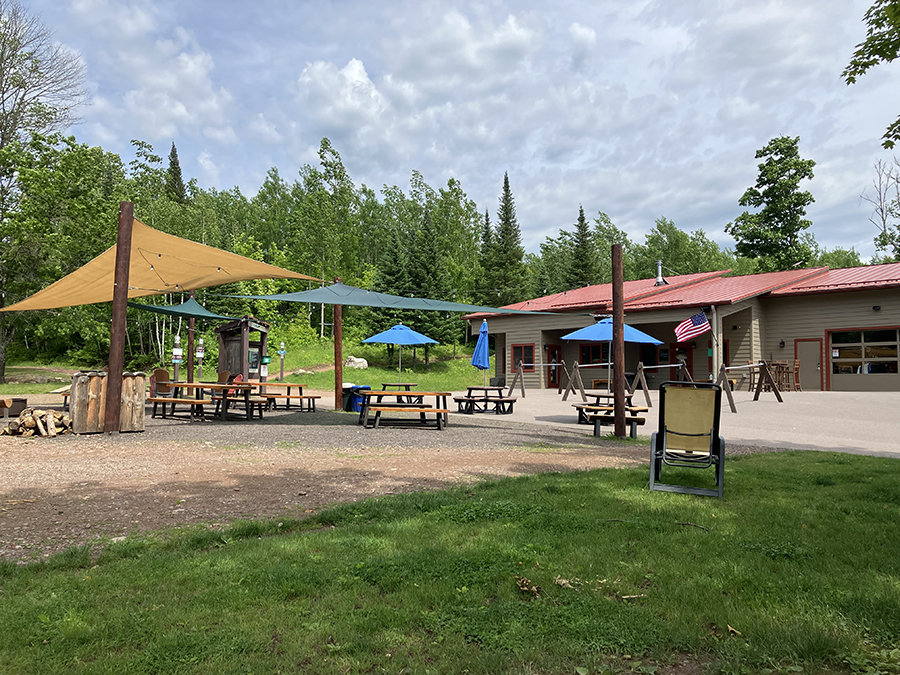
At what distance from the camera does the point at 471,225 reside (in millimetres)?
41719

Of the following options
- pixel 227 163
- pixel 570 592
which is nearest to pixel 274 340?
pixel 227 163

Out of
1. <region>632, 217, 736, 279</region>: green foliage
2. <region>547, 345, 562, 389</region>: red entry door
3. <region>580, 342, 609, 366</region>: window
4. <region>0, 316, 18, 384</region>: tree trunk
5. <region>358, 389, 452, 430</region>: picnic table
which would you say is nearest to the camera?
<region>358, 389, 452, 430</region>: picnic table

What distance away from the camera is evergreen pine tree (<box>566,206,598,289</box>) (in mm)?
38781

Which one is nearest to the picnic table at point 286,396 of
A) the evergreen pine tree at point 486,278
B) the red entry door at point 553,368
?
the red entry door at point 553,368

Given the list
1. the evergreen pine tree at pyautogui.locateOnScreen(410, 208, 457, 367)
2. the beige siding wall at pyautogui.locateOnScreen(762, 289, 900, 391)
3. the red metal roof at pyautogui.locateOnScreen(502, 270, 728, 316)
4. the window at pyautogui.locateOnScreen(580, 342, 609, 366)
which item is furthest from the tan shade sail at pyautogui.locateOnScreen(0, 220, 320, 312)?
the evergreen pine tree at pyautogui.locateOnScreen(410, 208, 457, 367)

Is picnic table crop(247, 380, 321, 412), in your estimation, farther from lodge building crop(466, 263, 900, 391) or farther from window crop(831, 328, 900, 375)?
window crop(831, 328, 900, 375)

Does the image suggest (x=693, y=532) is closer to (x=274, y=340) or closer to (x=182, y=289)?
(x=182, y=289)

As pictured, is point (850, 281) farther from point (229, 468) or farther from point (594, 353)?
point (229, 468)

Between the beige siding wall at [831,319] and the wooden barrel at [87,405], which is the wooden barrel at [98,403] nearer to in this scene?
the wooden barrel at [87,405]

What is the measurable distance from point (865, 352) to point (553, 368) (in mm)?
10400

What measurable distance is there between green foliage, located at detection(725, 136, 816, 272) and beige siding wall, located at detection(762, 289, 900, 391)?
12497 mm

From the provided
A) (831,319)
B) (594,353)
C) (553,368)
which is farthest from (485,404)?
(831,319)

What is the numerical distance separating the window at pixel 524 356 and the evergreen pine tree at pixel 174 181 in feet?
86.7

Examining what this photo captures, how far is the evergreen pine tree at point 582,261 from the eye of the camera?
127ft
